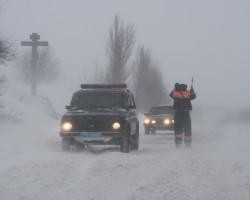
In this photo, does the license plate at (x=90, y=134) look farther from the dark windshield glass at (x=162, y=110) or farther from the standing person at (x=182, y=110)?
the dark windshield glass at (x=162, y=110)

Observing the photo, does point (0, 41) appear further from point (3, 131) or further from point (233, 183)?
point (233, 183)

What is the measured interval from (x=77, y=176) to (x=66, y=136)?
5.44 metres

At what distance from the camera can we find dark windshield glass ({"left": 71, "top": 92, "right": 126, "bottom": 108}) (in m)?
17.4

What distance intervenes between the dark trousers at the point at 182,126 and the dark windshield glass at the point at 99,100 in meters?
1.47

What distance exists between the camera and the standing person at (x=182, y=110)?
17547 millimetres

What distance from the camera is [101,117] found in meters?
16.2

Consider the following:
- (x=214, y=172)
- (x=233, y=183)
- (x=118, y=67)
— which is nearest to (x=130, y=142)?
(x=214, y=172)

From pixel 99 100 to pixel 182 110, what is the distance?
86.7 inches

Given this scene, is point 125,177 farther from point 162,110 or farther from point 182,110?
point 162,110

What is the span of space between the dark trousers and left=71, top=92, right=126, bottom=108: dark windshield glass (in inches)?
58.0

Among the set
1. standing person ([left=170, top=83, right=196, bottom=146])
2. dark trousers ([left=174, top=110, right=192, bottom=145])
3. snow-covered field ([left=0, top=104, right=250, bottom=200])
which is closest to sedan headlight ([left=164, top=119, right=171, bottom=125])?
standing person ([left=170, top=83, right=196, bottom=146])

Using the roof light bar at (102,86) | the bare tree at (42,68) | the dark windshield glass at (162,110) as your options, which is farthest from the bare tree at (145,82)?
the roof light bar at (102,86)

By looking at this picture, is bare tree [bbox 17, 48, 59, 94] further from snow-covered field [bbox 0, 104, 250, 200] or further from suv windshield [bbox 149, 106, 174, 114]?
snow-covered field [bbox 0, 104, 250, 200]

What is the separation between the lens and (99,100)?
1752 centimetres
